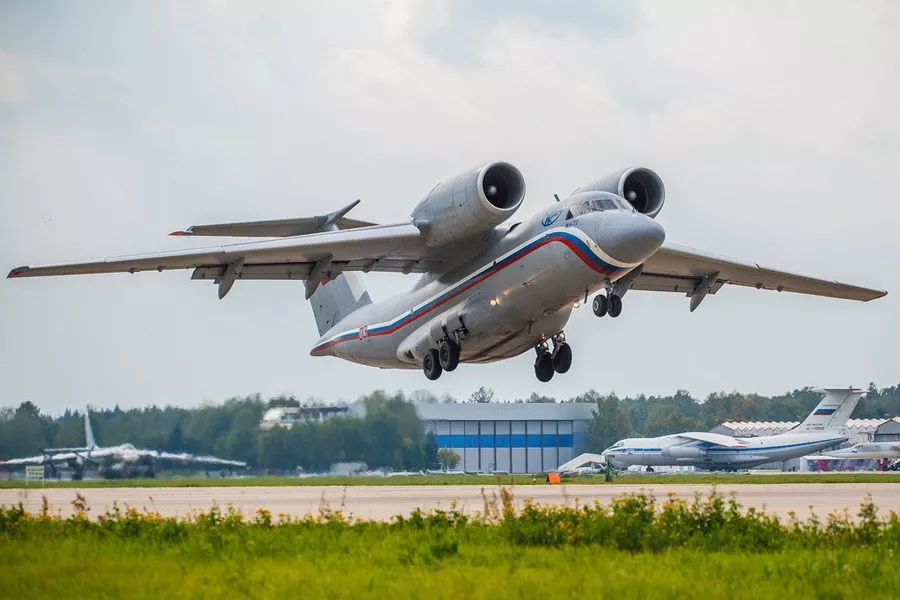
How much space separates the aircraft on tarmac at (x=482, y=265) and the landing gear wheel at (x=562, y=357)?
0.03 meters

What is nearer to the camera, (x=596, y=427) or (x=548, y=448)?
(x=548, y=448)

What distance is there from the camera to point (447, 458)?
32469 millimetres

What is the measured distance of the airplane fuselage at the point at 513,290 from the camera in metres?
18.0

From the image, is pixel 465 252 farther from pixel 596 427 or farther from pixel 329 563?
pixel 596 427

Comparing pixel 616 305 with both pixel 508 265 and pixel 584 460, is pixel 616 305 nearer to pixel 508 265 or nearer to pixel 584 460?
pixel 508 265

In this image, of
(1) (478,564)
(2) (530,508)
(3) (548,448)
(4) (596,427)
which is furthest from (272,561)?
(4) (596,427)

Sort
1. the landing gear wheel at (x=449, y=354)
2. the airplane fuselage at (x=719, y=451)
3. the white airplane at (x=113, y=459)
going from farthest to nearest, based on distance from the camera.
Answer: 1. the airplane fuselage at (x=719, y=451)
2. the white airplane at (x=113, y=459)
3. the landing gear wheel at (x=449, y=354)

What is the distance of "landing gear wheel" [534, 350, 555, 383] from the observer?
22.0m

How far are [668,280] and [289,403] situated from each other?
886 centimetres

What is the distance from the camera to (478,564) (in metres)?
8.16

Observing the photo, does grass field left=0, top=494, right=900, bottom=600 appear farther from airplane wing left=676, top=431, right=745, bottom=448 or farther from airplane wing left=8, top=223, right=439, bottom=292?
airplane wing left=676, top=431, right=745, bottom=448

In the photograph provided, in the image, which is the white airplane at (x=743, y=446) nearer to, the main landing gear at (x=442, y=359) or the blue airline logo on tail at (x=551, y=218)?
the main landing gear at (x=442, y=359)

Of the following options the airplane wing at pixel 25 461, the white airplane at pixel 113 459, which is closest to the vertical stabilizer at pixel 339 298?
the white airplane at pixel 113 459

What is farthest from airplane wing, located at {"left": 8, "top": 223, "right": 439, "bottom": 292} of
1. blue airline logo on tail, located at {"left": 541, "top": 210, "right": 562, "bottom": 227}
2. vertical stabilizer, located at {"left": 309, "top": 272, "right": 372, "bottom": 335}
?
vertical stabilizer, located at {"left": 309, "top": 272, "right": 372, "bottom": 335}
